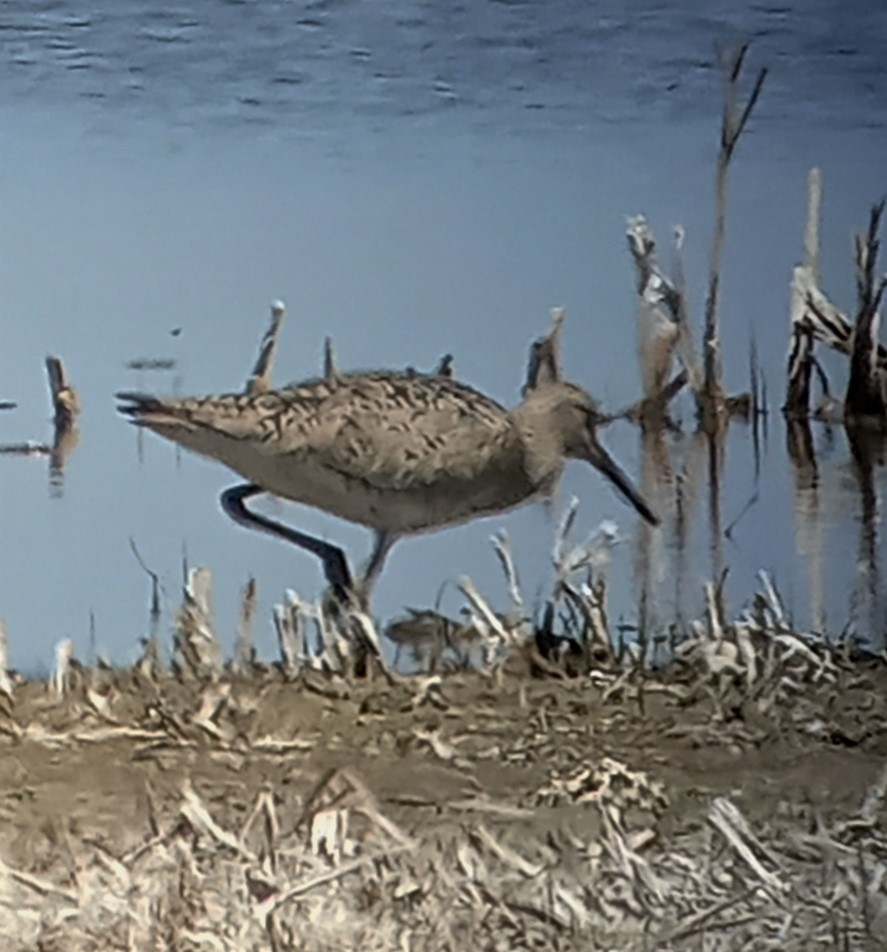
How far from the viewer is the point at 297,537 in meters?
2.00

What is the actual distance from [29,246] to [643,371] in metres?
0.75

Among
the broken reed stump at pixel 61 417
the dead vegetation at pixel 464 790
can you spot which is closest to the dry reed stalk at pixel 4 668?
the dead vegetation at pixel 464 790

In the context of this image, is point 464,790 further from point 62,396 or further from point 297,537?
point 62,396

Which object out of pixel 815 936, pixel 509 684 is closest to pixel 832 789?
pixel 815 936

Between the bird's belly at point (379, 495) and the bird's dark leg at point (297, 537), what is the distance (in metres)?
0.03

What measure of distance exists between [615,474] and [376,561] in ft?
1.01

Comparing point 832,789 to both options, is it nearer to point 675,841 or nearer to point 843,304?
point 675,841

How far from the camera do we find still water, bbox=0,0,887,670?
199 cm

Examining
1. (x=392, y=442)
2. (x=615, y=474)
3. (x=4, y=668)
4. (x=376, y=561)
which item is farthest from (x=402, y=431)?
(x=4, y=668)

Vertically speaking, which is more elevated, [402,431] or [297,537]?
[402,431]

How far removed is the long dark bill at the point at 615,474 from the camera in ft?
6.69

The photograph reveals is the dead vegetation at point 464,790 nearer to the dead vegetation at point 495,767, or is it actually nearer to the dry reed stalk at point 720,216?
the dead vegetation at point 495,767

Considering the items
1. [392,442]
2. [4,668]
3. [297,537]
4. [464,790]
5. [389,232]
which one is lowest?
[464,790]

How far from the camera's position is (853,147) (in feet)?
6.76
